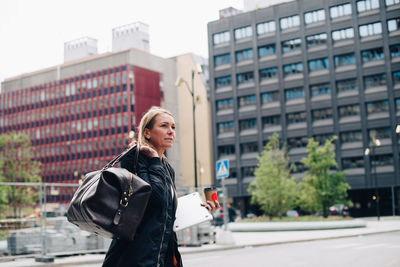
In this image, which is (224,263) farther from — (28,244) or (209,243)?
(209,243)

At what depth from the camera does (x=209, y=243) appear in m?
20.5

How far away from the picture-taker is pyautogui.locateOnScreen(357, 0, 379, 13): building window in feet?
215

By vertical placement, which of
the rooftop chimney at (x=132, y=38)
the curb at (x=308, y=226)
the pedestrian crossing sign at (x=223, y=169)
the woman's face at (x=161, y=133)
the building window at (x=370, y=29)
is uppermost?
the rooftop chimney at (x=132, y=38)

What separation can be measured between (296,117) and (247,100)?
812 cm

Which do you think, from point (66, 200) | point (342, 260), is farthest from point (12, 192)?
point (342, 260)

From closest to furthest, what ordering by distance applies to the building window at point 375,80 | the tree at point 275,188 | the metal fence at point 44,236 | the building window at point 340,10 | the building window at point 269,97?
the metal fence at point 44,236 → the tree at point 275,188 → the building window at point 375,80 → the building window at point 340,10 → the building window at point 269,97

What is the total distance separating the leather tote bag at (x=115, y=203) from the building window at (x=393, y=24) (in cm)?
6731

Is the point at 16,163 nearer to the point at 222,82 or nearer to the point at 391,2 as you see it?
the point at 222,82

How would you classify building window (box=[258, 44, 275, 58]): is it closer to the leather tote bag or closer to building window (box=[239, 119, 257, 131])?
building window (box=[239, 119, 257, 131])

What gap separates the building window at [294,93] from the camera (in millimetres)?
70625

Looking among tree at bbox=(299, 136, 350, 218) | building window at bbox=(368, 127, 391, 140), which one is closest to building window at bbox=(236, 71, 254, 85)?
building window at bbox=(368, 127, 391, 140)

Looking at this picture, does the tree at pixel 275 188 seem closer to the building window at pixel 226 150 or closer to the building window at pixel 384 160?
the building window at pixel 384 160

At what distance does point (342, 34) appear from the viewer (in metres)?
67.7

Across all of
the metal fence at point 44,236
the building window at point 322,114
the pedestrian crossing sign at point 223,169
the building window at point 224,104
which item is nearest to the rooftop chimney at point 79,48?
the building window at point 224,104
